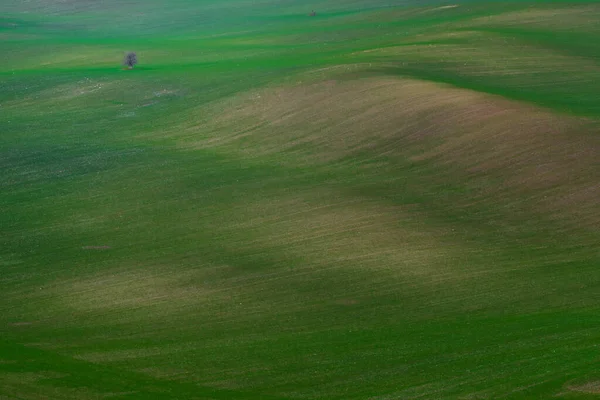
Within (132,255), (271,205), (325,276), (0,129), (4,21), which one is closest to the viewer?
(325,276)

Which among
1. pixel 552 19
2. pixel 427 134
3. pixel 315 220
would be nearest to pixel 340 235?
pixel 315 220

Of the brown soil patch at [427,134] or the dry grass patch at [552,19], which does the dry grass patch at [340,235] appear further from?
the dry grass patch at [552,19]

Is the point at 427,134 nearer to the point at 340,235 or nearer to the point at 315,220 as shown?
the point at 315,220

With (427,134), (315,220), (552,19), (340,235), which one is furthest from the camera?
(552,19)

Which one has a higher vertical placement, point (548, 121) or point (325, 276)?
point (548, 121)

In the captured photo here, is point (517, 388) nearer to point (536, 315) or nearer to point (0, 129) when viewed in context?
point (536, 315)

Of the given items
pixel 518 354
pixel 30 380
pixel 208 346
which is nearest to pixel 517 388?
pixel 518 354

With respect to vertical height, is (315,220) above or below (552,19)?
below

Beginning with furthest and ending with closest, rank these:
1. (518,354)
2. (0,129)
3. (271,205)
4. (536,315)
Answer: (0,129), (271,205), (536,315), (518,354)

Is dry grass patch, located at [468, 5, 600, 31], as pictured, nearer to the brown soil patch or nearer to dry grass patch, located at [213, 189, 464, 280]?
the brown soil patch
